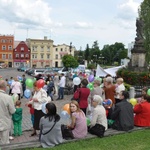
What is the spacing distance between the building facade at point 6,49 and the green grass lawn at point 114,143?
8844cm

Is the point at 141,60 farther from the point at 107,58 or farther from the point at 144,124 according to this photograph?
the point at 107,58

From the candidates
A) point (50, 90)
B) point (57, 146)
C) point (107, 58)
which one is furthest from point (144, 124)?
point (107, 58)

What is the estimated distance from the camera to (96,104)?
722 centimetres

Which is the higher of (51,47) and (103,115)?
(51,47)

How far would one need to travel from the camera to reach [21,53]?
93.9m

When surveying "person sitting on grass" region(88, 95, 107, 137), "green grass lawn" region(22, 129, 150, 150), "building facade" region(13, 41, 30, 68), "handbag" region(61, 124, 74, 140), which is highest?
"building facade" region(13, 41, 30, 68)

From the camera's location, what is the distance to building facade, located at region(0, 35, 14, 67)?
92.4m

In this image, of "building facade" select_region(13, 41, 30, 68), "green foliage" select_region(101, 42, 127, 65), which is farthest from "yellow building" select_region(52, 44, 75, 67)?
"green foliage" select_region(101, 42, 127, 65)

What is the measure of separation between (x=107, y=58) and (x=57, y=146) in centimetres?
11129

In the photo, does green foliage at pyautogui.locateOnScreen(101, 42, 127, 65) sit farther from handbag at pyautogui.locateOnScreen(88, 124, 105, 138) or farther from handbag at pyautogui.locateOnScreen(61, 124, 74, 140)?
handbag at pyautogui.locateOnScreen(61, 124, 74, 140)

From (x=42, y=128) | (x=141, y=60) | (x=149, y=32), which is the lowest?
(x=42, y=128)

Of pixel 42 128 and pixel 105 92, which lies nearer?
pixel 42 128

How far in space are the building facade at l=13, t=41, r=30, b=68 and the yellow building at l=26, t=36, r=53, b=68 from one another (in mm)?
1500

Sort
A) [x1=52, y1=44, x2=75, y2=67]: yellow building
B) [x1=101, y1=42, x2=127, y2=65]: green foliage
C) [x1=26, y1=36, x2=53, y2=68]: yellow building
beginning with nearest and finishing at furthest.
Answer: [x1=26, y1=36, x2=53, y2=68]: yellow building < [x1=52, y1=44, x2=75, y2=67]: yellow building < [x1=101, y1=42, x2=127, y2=65]: green foliage
